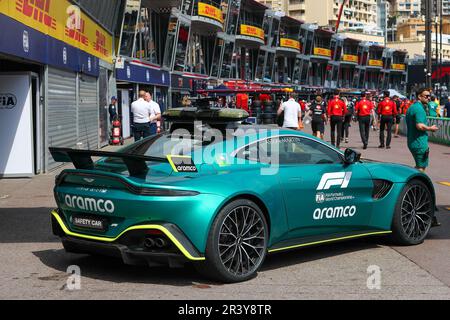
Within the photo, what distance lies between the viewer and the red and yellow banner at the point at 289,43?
76625mm

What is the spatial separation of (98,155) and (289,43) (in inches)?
2915

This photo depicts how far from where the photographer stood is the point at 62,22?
16391 mm

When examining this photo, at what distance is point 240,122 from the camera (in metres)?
6.49

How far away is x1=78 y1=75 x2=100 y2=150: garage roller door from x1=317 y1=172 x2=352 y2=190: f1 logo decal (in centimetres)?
1312

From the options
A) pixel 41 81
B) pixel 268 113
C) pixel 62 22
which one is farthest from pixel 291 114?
pixel 268 113

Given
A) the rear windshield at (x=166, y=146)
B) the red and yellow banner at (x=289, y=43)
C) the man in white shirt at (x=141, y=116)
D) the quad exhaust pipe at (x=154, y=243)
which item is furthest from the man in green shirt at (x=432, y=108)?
the red and yellow banner at (x=289, y=43)

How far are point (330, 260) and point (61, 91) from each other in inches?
446

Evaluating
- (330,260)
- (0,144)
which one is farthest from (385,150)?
(330,260)

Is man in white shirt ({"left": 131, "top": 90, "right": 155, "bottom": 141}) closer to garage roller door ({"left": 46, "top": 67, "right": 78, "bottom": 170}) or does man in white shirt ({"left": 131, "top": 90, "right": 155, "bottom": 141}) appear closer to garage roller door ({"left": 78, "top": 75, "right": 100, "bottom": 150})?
garage roller door ({"left": 46, "top": 67, "right": 78, "bottom": 170})

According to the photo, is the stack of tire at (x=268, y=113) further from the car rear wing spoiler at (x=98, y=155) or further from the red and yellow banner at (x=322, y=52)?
the red and yellow banner at (x=322, y=52)

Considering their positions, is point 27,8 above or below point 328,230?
above

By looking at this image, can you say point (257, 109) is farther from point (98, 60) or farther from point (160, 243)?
point (160, 243)

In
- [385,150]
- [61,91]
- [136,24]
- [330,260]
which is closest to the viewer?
[330,260]
